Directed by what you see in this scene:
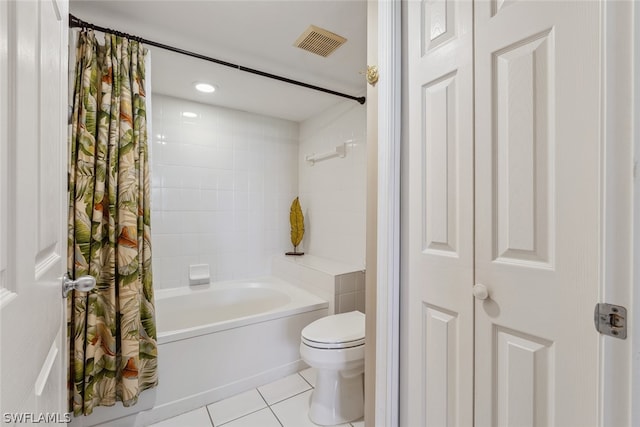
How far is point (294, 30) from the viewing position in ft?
5.63

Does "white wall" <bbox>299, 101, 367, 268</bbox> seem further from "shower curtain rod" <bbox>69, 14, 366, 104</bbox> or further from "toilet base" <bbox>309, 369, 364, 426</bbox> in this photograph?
"toilet base" <bbox>309, 369, 364, 426</bbox>

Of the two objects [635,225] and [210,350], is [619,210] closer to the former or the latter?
[635,225]

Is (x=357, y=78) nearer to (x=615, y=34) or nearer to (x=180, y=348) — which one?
(x=615, y=34)

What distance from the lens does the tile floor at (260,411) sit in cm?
169

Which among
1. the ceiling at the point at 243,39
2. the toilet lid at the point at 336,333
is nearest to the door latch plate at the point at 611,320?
the toilet lid at the point at 336,333

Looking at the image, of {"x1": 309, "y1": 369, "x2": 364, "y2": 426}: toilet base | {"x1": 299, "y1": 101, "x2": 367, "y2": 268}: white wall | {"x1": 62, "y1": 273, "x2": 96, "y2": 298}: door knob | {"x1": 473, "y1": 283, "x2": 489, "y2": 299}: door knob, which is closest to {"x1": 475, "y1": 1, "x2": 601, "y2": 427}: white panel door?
{"x1": 473, "y1": 283, "x2": 489, "y2": 299}: door knob

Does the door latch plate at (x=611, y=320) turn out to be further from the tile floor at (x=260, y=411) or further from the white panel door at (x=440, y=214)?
the tile floor at (x=260, y=411)

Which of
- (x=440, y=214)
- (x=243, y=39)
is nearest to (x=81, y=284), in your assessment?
(x=440, y=214)

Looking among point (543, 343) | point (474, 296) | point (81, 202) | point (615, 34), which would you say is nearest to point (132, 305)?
point (81, 202)

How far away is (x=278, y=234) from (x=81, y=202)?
6.39 feet

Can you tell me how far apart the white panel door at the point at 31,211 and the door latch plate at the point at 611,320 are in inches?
40.4

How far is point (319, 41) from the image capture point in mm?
1795

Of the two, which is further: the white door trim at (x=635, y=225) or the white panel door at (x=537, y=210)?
the white panel door at (x=537, y=210)

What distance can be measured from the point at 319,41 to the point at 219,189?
1.70 meters
